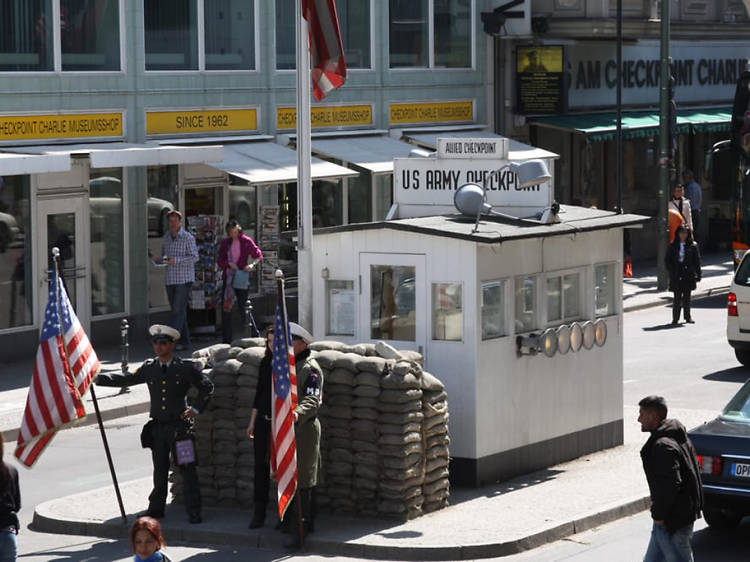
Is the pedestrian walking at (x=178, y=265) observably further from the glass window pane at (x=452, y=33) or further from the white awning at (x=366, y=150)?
the glass window pane at (x=452, y=33)

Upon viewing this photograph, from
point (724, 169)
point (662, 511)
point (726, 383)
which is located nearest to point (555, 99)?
point (724, 169)

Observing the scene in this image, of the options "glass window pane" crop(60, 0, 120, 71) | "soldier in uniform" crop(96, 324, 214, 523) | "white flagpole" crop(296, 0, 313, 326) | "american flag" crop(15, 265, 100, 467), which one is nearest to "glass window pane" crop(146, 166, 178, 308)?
"glass window pane" crop(60, 0, 120, 71)

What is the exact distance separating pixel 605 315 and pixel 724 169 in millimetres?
27887

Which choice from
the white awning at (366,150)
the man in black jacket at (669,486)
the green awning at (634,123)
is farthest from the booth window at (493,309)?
the green awning at (634,123)

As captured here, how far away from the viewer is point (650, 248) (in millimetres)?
39562

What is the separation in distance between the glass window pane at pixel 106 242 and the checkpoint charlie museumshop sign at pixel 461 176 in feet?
30.8

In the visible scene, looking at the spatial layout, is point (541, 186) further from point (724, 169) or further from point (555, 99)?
point (724, 169)

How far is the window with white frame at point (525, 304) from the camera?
15.2 meters

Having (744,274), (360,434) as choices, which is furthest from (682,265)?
(360,434)

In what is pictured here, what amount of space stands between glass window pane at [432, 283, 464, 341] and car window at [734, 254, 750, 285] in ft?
31.3

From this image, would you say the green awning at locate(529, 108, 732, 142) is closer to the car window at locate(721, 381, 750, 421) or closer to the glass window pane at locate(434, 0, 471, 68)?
the glass window pane at locate(434, 0, 471, 68)

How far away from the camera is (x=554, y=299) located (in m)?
15.8

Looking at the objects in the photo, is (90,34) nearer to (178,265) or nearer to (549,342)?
(178,265)

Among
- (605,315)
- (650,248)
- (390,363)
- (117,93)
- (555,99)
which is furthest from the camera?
(650,248)
